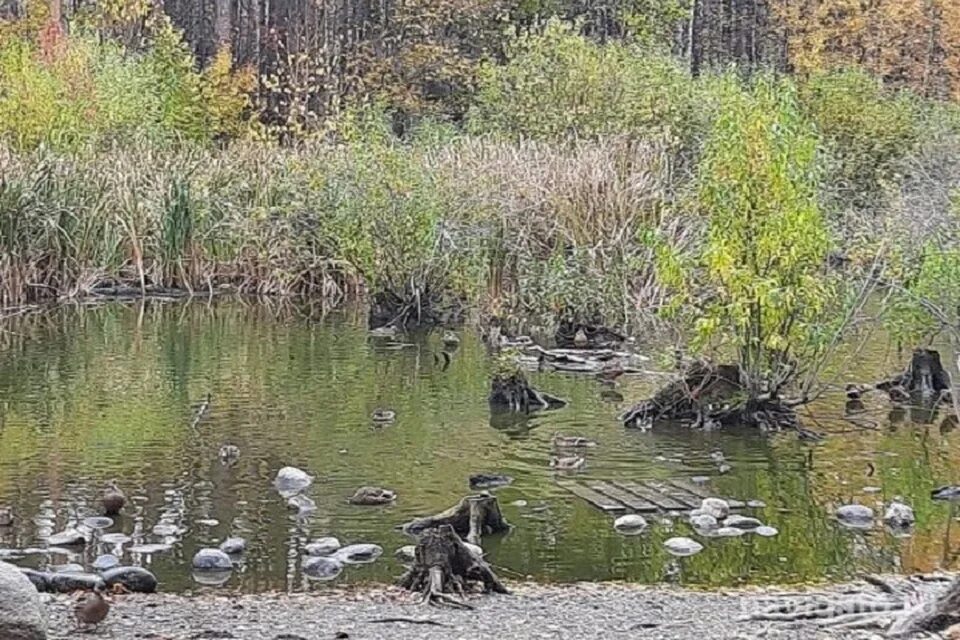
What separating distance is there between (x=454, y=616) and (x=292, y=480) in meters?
3.08

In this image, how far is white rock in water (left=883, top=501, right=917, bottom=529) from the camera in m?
8.43

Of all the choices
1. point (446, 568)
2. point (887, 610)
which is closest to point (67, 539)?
point (446, 568)

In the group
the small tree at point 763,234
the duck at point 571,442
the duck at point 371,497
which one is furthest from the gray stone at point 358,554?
the small tree at point 763,234

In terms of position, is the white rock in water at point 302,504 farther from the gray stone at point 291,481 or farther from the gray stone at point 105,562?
the gray stone at point 105,562

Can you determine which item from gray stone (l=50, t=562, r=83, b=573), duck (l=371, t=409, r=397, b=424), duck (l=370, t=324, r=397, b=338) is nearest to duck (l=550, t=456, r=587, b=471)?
duck (l=371, t=409, r=397, b=424)

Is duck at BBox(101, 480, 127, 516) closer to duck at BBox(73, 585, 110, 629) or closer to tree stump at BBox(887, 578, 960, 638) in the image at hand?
duck at BBox(73, 585, 110, 629)

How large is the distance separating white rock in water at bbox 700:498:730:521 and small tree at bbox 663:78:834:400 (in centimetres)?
213

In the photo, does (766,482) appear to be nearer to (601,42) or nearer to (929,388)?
(929,388)

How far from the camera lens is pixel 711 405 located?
36.8 feet

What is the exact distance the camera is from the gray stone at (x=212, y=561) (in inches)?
289

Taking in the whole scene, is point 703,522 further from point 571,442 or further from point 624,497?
point 571,442

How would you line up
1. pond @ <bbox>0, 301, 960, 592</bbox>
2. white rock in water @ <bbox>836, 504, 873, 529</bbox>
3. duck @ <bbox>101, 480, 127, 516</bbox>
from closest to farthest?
pond @ <bbox>0, 301, 960, 592</bbox>, duck @ <bbox>101, 480, 127, 516</bbox>, white rock in water @ <bbox>836, 504, 873, 529</bbox>

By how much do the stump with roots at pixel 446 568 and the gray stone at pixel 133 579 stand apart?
110 cm

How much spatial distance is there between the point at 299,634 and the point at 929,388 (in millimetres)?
7763
